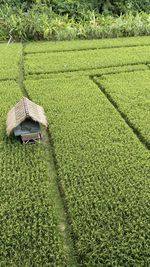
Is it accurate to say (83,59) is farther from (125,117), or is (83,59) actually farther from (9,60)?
(125,117)

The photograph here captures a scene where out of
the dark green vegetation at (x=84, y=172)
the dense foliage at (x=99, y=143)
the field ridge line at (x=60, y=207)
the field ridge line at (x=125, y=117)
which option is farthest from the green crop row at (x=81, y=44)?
the field ridge line at (x=60, y=207)

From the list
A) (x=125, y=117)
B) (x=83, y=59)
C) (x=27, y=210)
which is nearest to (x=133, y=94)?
(x=125, y=117)

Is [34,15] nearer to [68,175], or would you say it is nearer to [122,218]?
[68,175]

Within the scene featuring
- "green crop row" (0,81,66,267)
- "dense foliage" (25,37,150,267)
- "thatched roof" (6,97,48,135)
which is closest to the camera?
"green crop row" (0,81,66,267)

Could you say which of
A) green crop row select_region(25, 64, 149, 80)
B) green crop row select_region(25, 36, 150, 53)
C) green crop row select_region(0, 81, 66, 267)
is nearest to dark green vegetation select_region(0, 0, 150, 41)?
green crop row select_region(25, 36, 150, 53)

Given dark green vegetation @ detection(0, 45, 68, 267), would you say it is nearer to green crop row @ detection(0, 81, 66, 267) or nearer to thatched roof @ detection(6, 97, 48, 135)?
green crop row @ detection(0, 81, 66, 267)

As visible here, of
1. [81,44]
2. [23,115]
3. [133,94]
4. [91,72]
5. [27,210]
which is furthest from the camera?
[81,44]

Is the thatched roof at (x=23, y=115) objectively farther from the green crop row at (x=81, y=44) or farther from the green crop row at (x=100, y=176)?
the green crop row at (x=81, y=44)

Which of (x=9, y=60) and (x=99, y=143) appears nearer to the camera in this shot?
(x=99, y=143)
